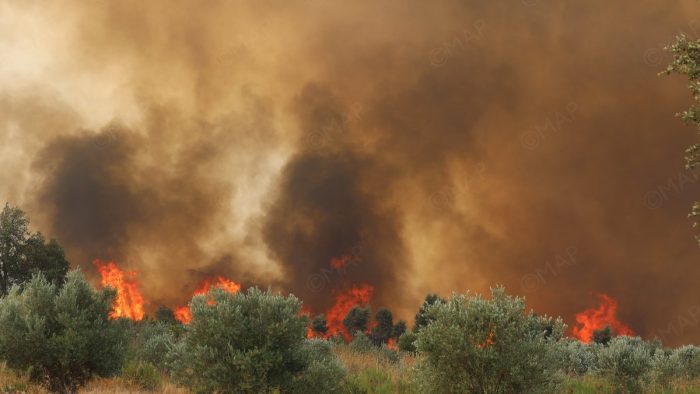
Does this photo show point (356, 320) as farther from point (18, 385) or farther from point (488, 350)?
point (488, 350)

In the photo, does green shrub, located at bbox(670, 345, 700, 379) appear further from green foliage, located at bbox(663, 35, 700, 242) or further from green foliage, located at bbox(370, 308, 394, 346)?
green foliage, located at bbox(370, 308, 394, 346)

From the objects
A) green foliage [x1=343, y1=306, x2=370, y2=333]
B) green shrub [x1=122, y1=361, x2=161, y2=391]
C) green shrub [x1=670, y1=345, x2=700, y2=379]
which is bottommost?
green shrub [x1=122, y1=361, x2=161, y2=391]

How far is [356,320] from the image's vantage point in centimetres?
8262

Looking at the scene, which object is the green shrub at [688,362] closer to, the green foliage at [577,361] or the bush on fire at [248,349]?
the green foliage at [577,361]

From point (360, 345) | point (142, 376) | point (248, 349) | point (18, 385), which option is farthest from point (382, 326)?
point (248, 349)

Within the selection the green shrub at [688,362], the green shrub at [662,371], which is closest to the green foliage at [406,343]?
the green shrub at [688,362]

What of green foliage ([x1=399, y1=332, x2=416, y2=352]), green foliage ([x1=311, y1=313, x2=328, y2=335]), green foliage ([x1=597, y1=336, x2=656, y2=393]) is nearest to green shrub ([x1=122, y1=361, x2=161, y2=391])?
green foliage ([x1=597, y1=336, x2=656, y2=393])

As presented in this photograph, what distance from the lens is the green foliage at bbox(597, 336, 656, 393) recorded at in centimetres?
2467

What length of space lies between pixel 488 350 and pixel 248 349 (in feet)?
24.7

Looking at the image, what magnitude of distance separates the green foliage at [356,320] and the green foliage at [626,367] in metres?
58.7

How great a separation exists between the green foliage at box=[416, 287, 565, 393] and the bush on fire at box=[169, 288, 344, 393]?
149 inches

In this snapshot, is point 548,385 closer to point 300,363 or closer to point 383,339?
point 300,363

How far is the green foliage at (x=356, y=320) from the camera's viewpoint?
82.2 meters

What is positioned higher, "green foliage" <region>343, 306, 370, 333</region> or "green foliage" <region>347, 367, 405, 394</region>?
"green foliage" <region>343, 306, 370, 333</region>
